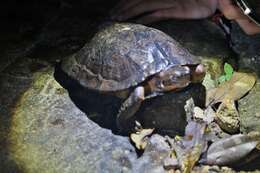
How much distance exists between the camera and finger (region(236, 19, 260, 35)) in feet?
11.0

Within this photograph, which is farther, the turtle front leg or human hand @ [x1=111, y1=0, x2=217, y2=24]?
human hand @ [x1=111, y1=0, x2=217, y2=24]

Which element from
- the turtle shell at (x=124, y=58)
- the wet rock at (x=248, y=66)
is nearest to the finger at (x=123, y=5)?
the turtle shell at (x=124, y=58)

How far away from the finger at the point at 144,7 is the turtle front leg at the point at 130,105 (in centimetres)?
100

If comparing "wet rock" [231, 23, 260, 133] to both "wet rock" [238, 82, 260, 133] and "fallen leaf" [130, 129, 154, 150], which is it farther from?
"fallen leaf" [130, 129, 154, 150]

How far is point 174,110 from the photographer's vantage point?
112 inches

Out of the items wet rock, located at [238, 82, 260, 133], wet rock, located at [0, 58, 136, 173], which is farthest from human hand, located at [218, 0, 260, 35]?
wet rock, located at [0, 58, 136, 173]

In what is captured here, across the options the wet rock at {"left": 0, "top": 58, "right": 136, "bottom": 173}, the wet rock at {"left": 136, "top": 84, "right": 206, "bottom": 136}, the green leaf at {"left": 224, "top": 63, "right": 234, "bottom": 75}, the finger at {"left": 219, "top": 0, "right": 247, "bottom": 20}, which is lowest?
the wet rock at {"left": 0, "top": 58, "right": 136, "bottom": 173}

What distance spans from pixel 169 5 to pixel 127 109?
4.04 ft

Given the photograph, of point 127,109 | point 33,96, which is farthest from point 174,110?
point 33,96

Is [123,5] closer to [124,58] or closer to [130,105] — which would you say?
[124,58]

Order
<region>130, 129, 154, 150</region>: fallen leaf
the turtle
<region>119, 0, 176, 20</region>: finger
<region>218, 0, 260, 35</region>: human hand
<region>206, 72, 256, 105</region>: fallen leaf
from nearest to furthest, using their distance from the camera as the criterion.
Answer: <region>130, 129, 154, 150</region>: fallen leaf < the turtle < <region>206, 72, 256, 105</region>: fallen leaf < <region>218, 0, 260, 35</region>: human hand < <region>119, 0, 176, 20</region>: finger

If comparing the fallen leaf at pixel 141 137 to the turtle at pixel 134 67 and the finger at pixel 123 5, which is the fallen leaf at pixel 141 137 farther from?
the finger at pixel 123 5

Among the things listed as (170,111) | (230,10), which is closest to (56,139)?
(170,111)

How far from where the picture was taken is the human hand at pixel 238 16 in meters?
3.34
